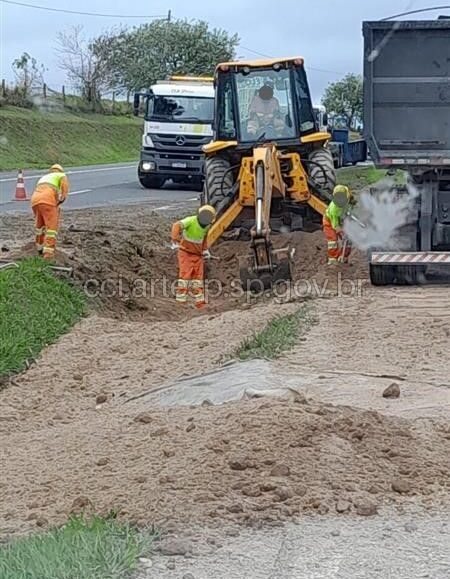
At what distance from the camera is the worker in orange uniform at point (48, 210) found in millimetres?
13797

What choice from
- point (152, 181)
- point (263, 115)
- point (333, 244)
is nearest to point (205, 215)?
point (333, 244)

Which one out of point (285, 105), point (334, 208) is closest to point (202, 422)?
point (334, 208)

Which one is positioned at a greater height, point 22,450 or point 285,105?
point 285,105

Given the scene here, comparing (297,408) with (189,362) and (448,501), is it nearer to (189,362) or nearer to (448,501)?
(448,501)

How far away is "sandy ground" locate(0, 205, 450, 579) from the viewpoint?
525cm

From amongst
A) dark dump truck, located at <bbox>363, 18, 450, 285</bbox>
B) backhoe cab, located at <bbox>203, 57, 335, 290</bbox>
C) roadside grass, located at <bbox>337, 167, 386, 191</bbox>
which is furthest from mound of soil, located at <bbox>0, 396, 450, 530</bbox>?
roadside grass, located at <bbox>337, 167, 386, 191</bbox>

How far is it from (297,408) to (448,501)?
123cm

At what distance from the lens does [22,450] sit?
6992 millimetres

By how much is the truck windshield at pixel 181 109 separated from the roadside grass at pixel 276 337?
1828 cm

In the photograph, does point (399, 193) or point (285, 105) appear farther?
point (285, 105)

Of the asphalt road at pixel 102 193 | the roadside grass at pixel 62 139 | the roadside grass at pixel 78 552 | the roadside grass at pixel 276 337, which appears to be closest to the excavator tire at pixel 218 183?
the roadside grass at pixel 276 337

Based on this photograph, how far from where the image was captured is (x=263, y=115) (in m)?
16.0

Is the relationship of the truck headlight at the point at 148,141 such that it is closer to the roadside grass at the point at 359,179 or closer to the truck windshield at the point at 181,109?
the truck windshield at the point at 181,109

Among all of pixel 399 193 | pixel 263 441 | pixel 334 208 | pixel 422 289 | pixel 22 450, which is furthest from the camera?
pixel 334 208
